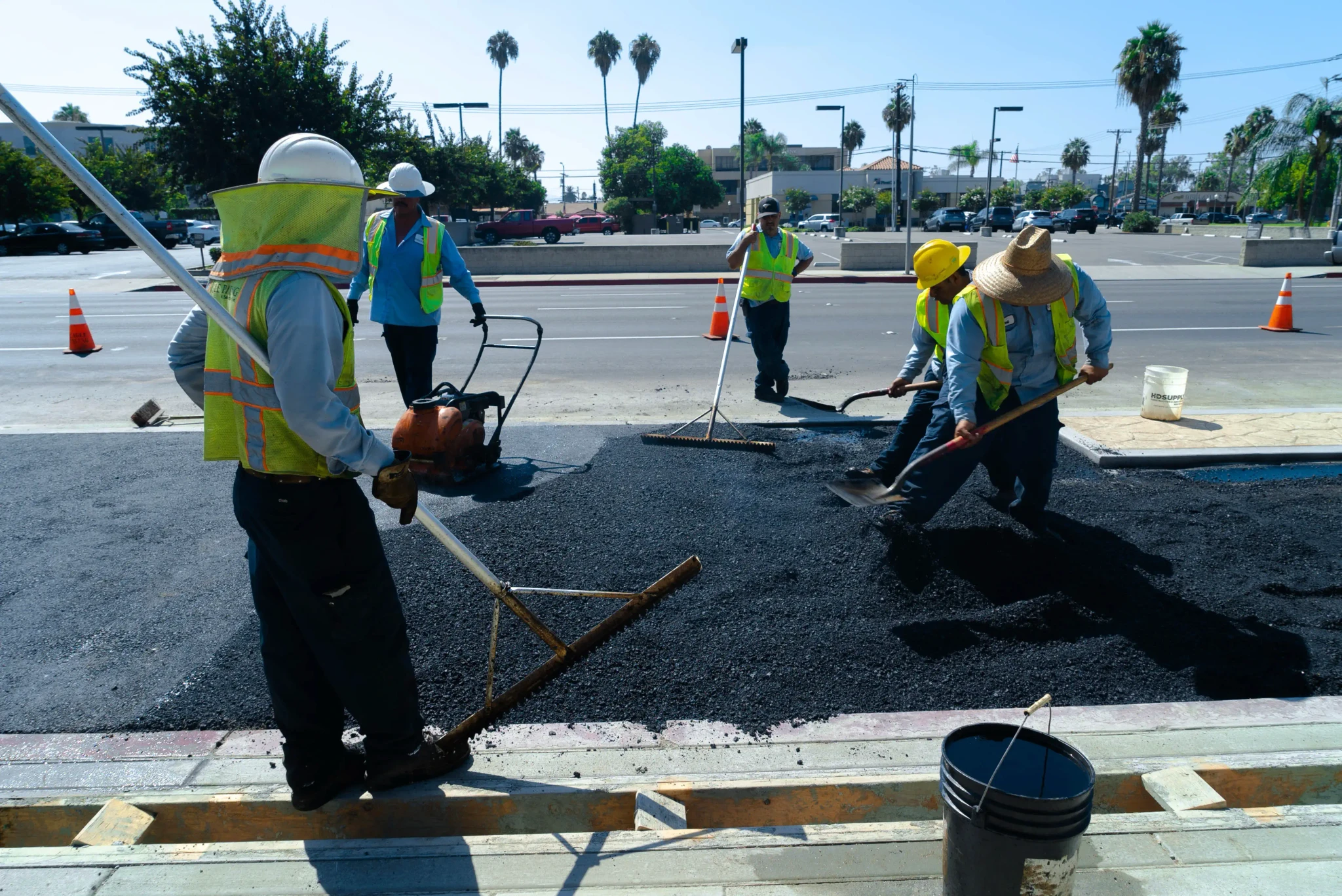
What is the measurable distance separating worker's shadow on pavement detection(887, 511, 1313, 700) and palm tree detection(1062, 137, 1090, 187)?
120m

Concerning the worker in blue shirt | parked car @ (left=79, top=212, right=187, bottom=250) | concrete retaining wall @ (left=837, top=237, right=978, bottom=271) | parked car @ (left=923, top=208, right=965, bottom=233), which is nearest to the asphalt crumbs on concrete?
the worker in blue shirt

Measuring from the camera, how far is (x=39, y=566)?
15.3ft

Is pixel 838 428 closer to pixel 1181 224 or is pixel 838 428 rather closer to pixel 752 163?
pixel 1181 224

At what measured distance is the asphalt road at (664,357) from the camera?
8.29m

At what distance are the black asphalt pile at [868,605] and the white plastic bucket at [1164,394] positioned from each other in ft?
4.79

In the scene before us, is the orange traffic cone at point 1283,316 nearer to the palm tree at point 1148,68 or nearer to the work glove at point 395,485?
the work glove at point 395,485

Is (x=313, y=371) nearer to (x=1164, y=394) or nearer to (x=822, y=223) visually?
(x=1164, y=394)

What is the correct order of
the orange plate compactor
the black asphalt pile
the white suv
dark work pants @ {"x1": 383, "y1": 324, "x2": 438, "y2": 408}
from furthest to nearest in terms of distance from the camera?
the white suv
dark work pants @ {"x1": 383, "y1": 324, "x2": 438, "y2": 408}
the orange plate compactor
the black asphalt pile

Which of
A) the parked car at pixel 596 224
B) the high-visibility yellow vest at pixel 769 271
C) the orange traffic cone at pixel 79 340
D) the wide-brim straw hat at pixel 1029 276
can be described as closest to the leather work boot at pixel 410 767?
the wide-brim straw hat at pixel 1029 276

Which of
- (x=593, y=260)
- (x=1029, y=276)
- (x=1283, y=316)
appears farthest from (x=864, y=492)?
(x=593, y=260)

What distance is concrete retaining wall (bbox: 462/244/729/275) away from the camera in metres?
23.4

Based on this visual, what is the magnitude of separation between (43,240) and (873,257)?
112 ft

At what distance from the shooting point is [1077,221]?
152ft

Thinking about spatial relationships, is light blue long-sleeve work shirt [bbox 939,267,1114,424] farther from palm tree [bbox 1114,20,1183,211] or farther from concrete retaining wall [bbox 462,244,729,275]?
palm tree [bbox 1114,20,1183,211]
